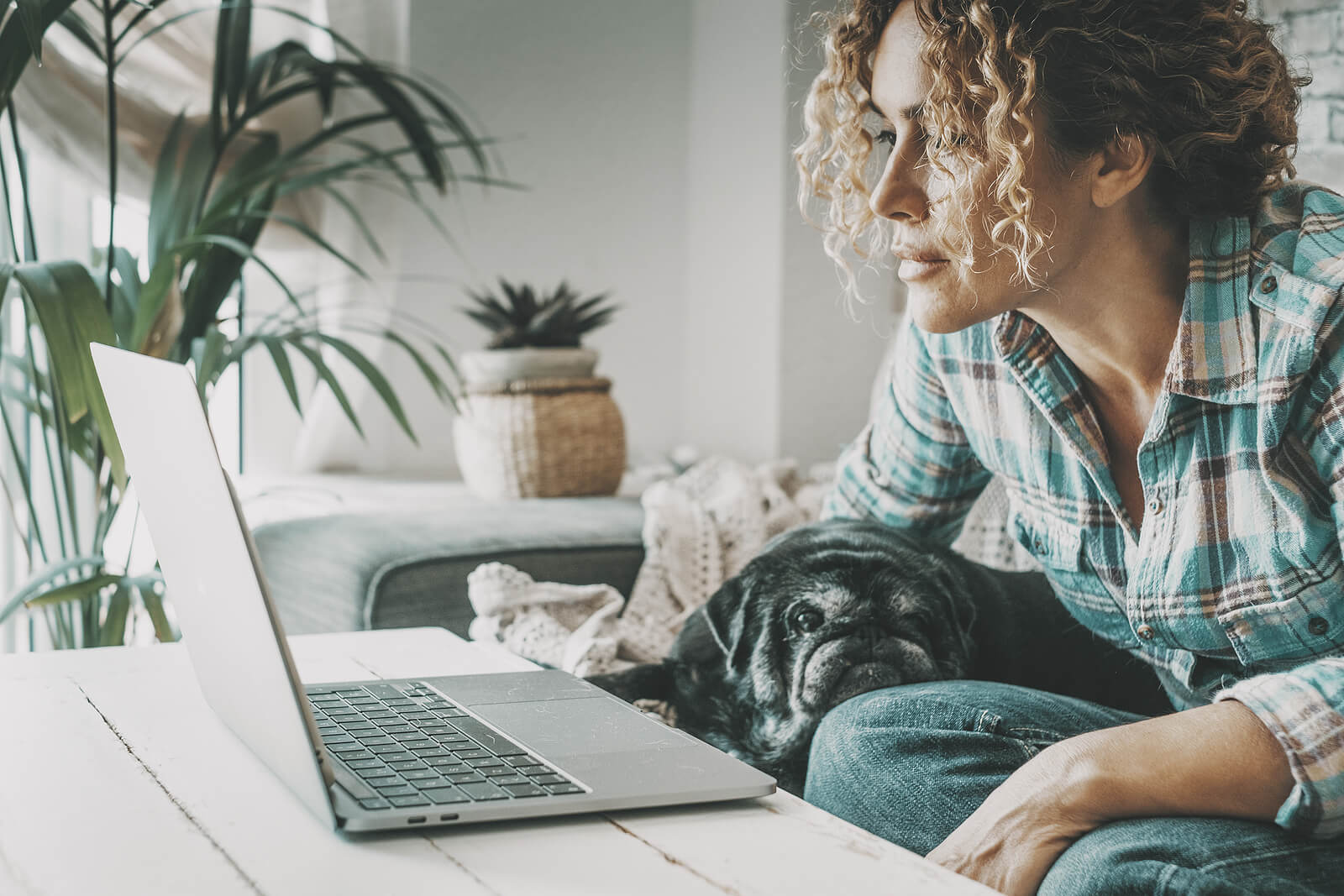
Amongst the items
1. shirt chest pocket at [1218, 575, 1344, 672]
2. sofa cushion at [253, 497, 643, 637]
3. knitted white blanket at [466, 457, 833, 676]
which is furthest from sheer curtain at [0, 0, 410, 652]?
shirt chest pocket at [1218, 575, 1344, 672]

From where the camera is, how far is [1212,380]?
968 mm

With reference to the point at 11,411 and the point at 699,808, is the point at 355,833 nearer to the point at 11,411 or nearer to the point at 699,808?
the point at 699,808

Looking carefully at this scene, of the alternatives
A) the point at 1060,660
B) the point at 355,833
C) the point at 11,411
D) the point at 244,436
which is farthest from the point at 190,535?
the point at 244,436

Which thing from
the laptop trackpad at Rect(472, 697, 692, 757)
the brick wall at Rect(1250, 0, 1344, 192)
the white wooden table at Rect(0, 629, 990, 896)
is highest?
the brick wall at Rect(1250, 0, 1344, 192)

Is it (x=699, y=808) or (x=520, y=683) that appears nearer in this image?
(x=699, y=808)

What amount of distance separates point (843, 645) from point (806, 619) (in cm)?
5

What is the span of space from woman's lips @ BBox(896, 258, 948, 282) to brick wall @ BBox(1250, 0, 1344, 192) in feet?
3.68

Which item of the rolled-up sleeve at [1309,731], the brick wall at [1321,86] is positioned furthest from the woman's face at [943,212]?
the brick wall at [1321,86]

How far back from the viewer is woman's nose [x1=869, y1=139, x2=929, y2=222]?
3.37 feet

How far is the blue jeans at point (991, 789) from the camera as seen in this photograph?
2.43ft

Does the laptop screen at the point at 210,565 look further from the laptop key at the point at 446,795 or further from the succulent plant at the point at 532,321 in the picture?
the succulent plant at the point at 532,321

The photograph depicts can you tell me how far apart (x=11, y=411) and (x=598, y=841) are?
1.98 metres

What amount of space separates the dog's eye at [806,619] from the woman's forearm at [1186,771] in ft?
1.25

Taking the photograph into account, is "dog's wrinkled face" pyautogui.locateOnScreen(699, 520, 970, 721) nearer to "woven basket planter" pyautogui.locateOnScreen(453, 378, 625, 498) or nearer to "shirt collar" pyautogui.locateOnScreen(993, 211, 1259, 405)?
"shirt collar" pyautogui.locateOnScreen(993, 211, 1259, 405)
